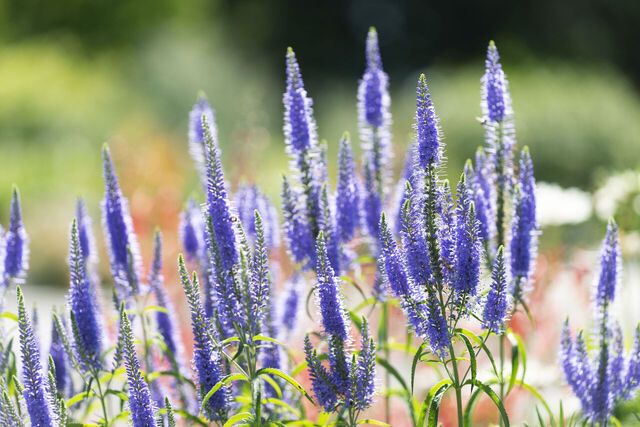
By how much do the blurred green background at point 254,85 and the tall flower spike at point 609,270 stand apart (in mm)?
1963

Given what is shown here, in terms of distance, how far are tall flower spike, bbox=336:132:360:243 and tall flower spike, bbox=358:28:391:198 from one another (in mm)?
296

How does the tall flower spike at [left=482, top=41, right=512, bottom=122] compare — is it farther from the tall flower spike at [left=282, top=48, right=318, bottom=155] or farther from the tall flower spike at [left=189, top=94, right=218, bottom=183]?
the tall flower spike at [left=189, top=94, right=218, bottom=183]

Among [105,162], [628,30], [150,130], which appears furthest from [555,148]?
[628,30]

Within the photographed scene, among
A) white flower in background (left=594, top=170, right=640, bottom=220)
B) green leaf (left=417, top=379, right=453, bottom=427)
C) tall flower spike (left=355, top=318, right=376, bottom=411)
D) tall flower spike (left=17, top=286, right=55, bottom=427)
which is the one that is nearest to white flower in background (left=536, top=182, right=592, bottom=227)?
white flower in background (left=594, top=170, right=640, bottom=220)

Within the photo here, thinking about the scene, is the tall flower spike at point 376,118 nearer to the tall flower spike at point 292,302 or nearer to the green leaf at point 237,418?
the tall flower spike at point 292,302

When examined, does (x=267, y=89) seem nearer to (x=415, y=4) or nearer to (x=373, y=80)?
(x=415, y=4)

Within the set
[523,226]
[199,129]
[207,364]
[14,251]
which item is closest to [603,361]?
[523,226]

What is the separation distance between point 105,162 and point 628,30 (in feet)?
94.7

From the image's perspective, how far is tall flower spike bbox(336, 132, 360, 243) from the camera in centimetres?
351

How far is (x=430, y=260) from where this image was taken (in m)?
2.59

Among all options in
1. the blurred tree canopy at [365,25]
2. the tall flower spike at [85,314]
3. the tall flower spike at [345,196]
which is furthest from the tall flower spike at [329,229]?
the blurred tree canopy at [365,25]

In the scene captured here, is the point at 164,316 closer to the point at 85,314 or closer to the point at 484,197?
the point at 85,314

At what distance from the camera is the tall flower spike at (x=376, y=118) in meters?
3.83

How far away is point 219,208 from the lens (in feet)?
9.14
